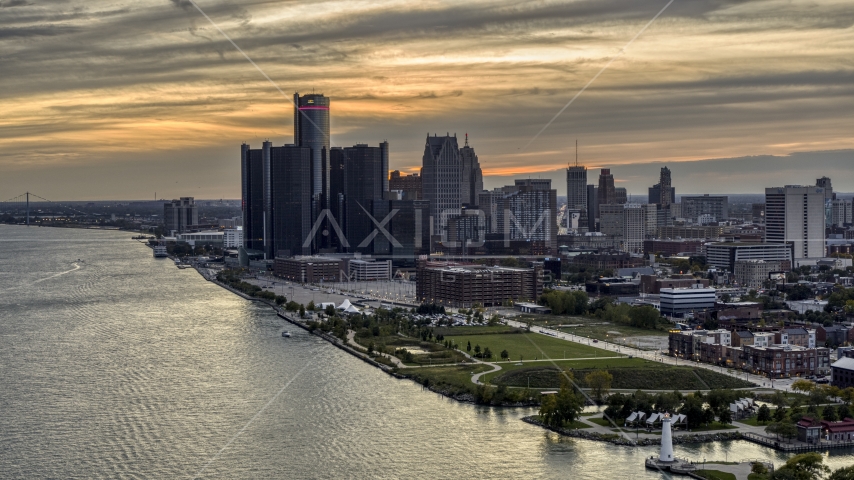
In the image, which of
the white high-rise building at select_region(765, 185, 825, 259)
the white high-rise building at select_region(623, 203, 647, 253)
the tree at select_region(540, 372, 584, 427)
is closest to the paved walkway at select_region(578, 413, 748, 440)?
the tree at select_region(540, 372, 584, 427)

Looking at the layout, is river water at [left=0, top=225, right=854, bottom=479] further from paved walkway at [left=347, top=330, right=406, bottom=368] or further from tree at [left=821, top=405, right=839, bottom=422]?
tree at [left=821, top=405, right=839, bottom=422]

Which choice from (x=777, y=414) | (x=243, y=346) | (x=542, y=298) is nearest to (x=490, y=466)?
(x=777, y=414)

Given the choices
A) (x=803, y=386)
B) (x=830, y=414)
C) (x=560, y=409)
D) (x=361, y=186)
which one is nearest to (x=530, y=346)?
(x=803, y=386)

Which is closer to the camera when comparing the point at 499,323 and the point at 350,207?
the point at 499,323

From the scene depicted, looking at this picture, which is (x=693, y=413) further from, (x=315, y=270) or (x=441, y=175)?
(x=441, y=175)

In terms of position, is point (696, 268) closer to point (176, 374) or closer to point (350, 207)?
point (350, 207)

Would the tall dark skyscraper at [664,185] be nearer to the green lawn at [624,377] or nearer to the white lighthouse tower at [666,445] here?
the green lawn at [624,377]
